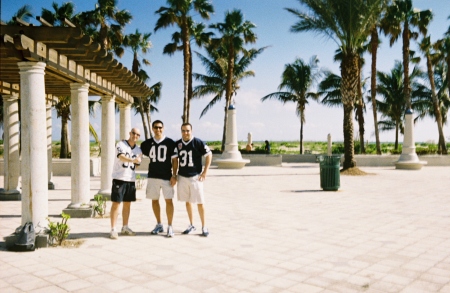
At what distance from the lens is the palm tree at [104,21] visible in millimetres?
24375

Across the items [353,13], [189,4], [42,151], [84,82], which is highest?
[189,4]

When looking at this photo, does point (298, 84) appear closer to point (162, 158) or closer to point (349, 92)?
point (349, 92)

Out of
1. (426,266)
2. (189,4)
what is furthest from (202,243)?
(189,4)

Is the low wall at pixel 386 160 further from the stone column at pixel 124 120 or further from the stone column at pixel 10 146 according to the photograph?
the stone column at pixel 10 146

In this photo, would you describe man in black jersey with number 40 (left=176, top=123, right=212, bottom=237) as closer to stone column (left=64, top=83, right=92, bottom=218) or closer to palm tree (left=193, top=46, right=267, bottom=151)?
stone column (left=64, top=83, right=92, bottom=218)

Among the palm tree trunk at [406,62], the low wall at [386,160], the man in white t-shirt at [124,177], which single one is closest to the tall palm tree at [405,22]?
the palm tree trunk at [406,62]

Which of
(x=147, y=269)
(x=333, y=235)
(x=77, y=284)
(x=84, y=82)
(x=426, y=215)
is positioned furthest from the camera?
(x=426, y=215)

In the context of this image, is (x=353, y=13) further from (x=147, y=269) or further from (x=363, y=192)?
(x=147, y=269)

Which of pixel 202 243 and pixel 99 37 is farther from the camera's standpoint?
pixel 99 37

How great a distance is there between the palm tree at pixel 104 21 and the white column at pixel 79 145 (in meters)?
16.7

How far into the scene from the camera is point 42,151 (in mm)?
6055

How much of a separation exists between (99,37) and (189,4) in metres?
6.65

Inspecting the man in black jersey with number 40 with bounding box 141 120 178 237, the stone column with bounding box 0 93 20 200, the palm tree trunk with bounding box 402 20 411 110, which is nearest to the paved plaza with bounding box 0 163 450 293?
the man in black jersey with number 40 with bounding box 141 120 178 237

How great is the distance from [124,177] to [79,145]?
2171mm
